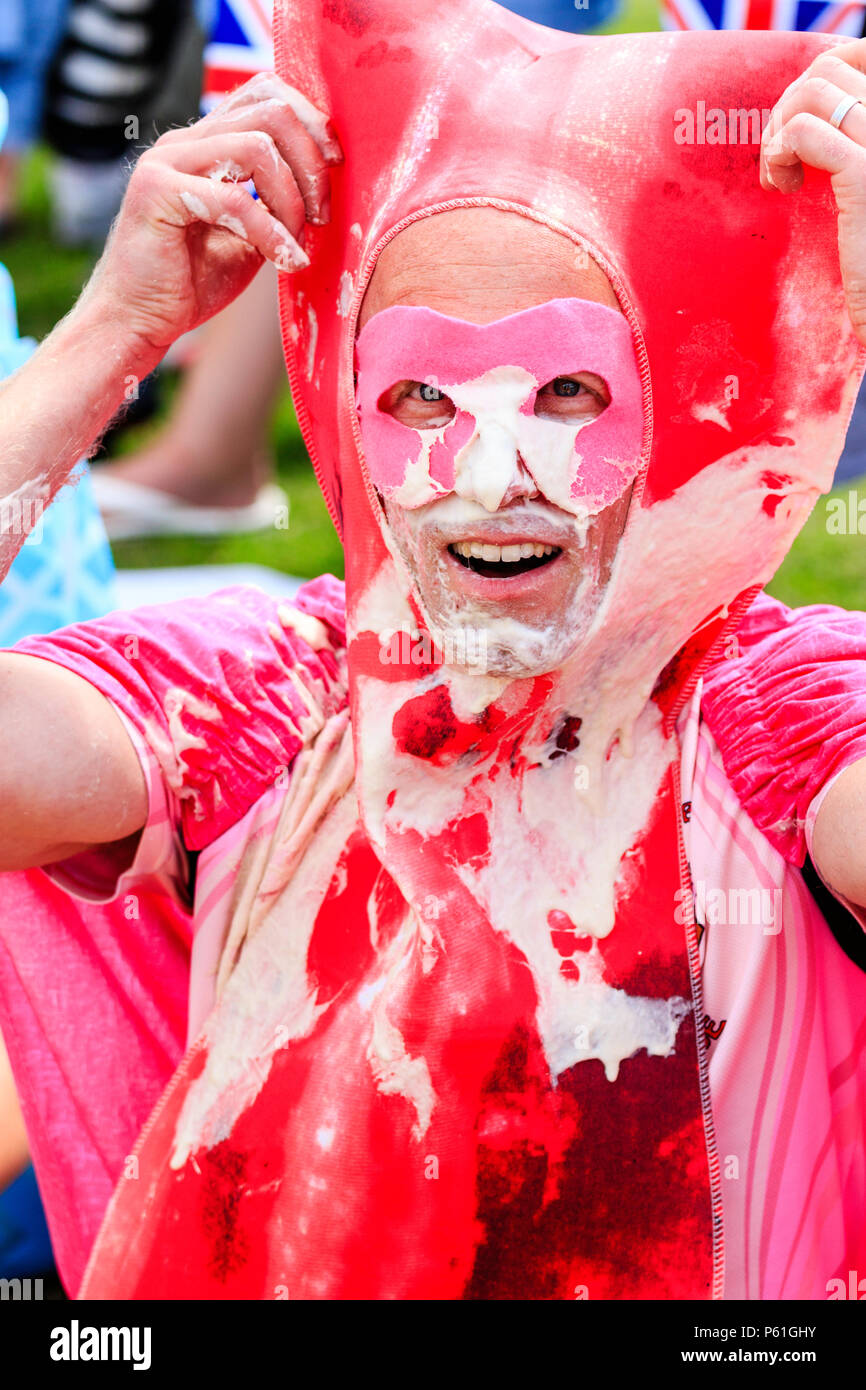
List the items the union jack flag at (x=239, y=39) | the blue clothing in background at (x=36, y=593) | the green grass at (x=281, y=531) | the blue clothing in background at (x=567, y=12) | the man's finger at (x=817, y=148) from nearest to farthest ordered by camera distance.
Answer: the man's finger at (x=817, y=148) < the blue clothing in background at (x=36, y=593) < the blue clothing in background at (x=567, y=12) < the union jack flag at (x=239, y=39) < the green grass at (x=281, y=531)

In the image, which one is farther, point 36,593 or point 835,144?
point 36,593

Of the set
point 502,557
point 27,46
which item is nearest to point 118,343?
point 502,557

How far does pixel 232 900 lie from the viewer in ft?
4.94

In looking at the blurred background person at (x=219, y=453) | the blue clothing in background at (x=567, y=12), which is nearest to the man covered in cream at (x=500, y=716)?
the blue clothing in background at (x=567, y=12)

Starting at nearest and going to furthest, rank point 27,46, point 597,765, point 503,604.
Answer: point 503,604 < point 597,765 < point 27,46

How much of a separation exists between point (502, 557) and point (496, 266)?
0.22 meters

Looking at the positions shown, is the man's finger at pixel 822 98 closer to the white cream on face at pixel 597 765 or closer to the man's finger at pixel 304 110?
the white cream on face at pixel 597 765

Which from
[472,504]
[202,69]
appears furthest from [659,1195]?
[202,69]

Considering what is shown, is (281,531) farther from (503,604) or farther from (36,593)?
(503,604)

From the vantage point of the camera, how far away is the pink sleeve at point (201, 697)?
146 centimetres

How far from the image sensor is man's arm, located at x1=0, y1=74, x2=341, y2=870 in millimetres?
1344

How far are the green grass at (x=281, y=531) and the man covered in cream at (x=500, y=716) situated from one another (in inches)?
83.8

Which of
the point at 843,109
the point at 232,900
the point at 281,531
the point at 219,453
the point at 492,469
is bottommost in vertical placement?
the point at 281,531

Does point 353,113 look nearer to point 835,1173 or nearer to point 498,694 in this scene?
point 498,694
